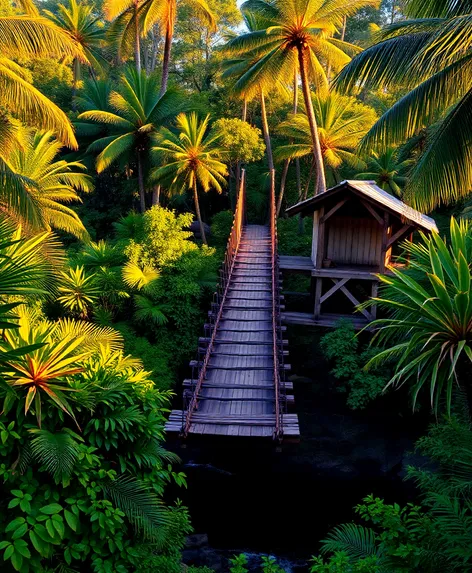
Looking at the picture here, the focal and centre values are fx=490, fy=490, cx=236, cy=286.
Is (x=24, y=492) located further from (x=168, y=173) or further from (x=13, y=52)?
(x=168, y=173)

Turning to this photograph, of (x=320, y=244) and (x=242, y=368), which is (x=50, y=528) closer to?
(x=242, y=368)

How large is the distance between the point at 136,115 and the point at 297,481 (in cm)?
1390

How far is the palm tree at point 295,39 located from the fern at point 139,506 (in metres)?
13.9

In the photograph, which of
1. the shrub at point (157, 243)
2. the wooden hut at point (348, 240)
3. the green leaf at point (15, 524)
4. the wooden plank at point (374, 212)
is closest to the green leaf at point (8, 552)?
the green leaf at point (15, 524)

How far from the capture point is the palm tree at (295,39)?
14.8 metres

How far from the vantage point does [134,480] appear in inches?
168

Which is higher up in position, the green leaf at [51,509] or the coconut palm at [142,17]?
the coconut palm at [142,17]

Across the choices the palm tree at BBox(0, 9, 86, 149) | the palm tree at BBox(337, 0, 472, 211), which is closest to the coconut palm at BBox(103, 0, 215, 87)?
the palm tree at BBox(0, 9, 86, 149)

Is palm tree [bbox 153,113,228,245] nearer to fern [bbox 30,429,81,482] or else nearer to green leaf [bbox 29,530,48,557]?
fern [bbox 30,429,81,482]

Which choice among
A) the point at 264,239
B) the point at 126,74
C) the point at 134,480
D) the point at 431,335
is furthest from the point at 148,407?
the point at 126,74

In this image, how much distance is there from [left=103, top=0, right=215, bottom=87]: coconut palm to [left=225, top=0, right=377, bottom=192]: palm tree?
10.9ft

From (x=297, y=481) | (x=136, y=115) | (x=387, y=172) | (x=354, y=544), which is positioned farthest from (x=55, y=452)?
(x=387, y=172)

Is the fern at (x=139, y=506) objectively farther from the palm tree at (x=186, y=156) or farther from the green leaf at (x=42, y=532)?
the palm tree at (x=186, y=156)

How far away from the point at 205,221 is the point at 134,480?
71.3 feet
